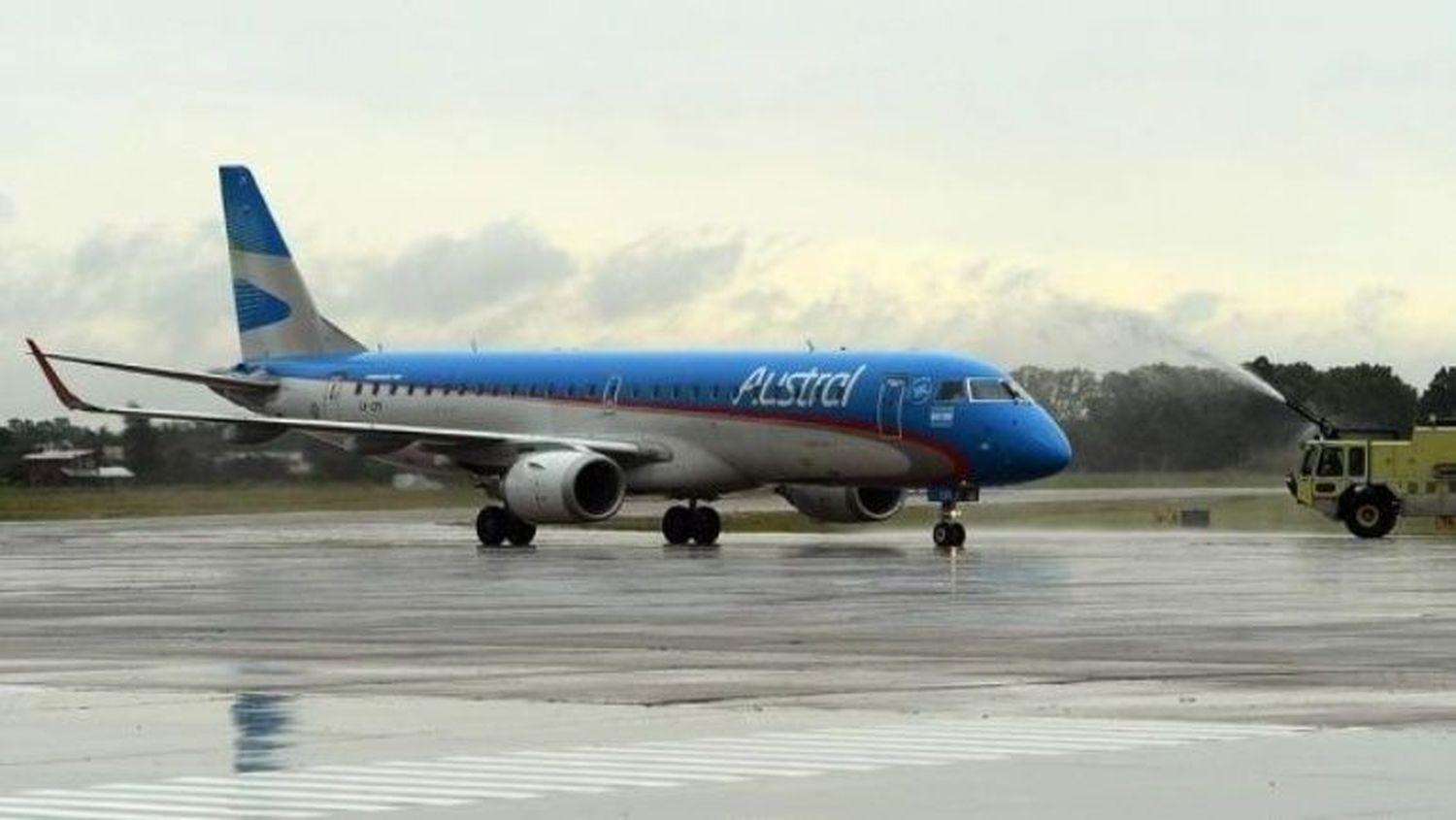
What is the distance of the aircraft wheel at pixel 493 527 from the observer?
2386 inches

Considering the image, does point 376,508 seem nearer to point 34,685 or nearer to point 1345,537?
point 1345,537

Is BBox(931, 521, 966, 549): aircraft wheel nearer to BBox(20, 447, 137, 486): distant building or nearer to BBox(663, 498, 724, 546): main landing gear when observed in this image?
BBox(663, 498, 724, 546): main landing gear

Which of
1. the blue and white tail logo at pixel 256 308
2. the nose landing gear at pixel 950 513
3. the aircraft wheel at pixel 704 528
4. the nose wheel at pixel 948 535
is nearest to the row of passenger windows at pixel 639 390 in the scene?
the nose landing gear at pixel 950 513

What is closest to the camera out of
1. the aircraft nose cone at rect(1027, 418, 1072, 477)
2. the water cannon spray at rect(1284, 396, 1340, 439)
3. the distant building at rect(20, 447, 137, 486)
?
the aircraft nose cone at rect(1027, 418, 1072, 477)

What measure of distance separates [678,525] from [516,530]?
3.12 metres

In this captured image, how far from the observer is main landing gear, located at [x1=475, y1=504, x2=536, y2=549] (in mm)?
60594

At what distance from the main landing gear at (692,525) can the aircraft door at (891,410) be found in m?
5.45

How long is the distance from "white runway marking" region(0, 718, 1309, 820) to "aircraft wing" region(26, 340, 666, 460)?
4145 centimetres

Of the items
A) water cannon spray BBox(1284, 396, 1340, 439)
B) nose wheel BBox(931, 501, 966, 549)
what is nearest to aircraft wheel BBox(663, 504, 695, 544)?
nose wheel BBox(931, 501, 966, 549)

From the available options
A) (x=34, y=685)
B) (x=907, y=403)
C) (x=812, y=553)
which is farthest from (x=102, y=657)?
(x=907, y=403)

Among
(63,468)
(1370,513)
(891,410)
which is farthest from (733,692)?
(63,468)

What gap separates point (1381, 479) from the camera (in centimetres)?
6506

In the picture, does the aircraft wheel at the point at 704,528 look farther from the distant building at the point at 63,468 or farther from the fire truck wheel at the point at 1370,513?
the distant building at the point at 63,468

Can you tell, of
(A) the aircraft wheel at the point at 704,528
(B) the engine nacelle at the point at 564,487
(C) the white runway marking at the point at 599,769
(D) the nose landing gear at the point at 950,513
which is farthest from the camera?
(A) the aircraft wheel at the point at 704,528
